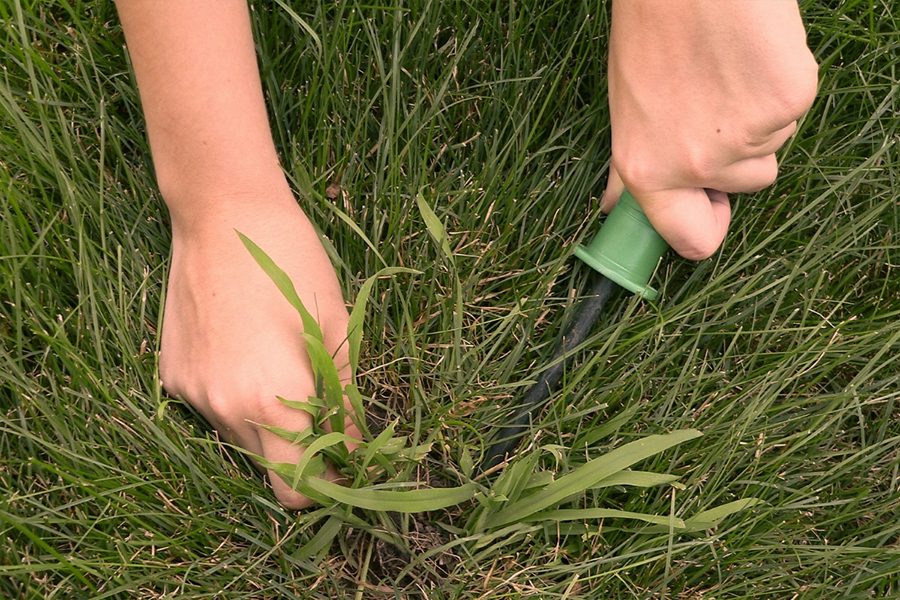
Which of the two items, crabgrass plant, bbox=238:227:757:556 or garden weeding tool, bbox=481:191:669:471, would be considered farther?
garden weeding tool, bbox=481:191:669:471

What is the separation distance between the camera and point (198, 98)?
1.01 meters

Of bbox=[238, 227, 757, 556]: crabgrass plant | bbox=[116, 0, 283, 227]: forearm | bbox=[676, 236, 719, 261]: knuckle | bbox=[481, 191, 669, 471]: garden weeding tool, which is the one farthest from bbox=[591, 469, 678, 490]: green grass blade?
bbox=[116, 0, 283, 227]: forearm

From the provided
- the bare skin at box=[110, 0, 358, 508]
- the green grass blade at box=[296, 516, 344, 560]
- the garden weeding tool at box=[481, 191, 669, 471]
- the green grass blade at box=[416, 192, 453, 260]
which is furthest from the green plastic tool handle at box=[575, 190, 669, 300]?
the green grass blade at box=[296, 516, 344, 560]

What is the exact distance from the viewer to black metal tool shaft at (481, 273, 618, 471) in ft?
3.46

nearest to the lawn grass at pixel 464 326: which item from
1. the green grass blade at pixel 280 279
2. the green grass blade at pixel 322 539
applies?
the green grass blade at pixel 322 539

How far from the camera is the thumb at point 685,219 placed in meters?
1.02

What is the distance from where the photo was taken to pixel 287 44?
3.89 ft

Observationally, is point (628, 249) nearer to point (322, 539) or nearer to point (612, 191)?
point (612, 191)

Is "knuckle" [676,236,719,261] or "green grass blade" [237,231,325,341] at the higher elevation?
"green grass blade" [237,231,325,341]

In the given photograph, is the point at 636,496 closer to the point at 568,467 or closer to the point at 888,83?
the point at 568,467

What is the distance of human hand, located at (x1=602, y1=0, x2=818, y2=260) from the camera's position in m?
0.92

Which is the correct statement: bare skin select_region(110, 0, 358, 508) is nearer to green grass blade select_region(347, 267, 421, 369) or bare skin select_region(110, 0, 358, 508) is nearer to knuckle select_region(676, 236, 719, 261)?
green grass blade select_region(347, 267, 421, 369)

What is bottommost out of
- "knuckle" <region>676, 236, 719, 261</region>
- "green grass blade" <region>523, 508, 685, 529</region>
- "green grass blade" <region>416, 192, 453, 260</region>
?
"green grass blade" <region>523, 508, 685, 529</region>

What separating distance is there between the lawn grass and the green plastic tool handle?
4 centimetres
